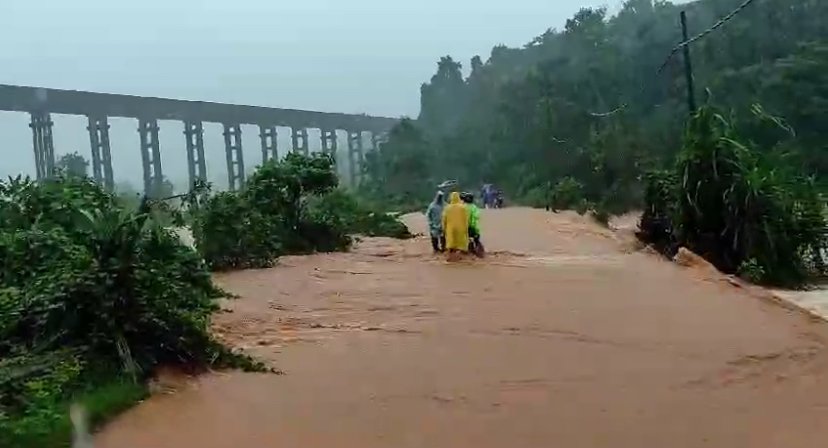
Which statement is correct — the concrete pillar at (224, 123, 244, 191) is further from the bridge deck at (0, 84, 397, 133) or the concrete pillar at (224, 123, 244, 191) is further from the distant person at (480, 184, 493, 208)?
the distant person at (480, 184, 493, 208)

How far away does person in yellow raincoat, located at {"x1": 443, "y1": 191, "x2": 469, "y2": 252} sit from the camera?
16438mm

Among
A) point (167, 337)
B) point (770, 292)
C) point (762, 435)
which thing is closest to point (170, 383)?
point (167, 337)

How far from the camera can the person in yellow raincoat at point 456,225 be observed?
53.9 ft

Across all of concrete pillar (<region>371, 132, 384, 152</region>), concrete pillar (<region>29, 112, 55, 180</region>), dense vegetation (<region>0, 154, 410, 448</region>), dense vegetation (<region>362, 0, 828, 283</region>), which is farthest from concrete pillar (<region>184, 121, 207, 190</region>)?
concrete pillar (<region>371, 132, 384, 152</region>)

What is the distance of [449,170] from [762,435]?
2013 inches

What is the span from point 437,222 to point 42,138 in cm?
1137

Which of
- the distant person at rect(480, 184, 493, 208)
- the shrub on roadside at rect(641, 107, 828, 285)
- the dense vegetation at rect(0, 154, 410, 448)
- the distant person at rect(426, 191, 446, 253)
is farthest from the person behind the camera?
the distant person at rect(480, 184, 493, 208)

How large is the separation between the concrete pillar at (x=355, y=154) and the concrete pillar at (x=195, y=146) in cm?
2300

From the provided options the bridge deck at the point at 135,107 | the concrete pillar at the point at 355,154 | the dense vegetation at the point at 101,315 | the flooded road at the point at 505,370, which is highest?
the bridge deck at the point at 135,107

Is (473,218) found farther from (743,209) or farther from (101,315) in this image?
(101,315)

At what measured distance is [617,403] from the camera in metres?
7.18

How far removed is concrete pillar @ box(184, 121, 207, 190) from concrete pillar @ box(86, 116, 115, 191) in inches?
140

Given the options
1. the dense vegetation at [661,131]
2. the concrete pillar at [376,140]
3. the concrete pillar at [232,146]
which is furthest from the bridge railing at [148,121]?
the concrete pillar at [376,140]

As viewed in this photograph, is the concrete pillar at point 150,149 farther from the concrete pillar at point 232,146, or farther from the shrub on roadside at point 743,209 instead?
the shrub on roadside at point 743,209
